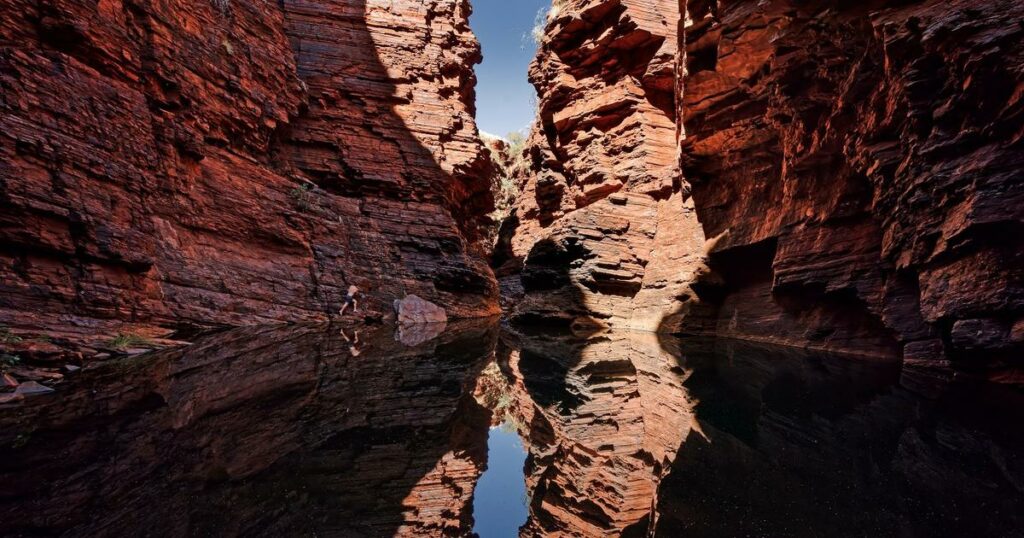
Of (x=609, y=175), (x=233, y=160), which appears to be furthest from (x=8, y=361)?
(x=609, y=175)

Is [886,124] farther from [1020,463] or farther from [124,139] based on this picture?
[124,139]

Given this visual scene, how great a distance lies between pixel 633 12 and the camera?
1797cm

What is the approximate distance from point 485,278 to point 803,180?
1076cm

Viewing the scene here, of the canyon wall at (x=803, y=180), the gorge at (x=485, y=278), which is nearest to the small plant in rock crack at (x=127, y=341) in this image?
the gorge at (x=485, y=278)

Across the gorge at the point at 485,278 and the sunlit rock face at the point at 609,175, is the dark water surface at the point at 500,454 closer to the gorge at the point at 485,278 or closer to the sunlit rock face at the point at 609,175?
the gorge at the point at 485,278

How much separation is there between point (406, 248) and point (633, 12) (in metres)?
13.3

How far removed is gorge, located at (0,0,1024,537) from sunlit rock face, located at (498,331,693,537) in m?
0.04

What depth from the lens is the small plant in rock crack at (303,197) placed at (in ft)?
44.2

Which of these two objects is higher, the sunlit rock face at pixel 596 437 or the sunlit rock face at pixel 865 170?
the sunlit rock face at pixel 865 170

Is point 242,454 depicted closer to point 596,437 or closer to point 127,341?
point 596,437

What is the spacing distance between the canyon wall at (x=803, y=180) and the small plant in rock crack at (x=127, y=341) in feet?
34.7

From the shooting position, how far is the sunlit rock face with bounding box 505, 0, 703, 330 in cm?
1457

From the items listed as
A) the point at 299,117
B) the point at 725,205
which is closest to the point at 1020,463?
the point at 725,205

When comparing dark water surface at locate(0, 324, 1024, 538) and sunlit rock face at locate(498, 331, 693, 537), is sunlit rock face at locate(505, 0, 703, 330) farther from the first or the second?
dark water surface at locate(0, 324, 1024, 538)
